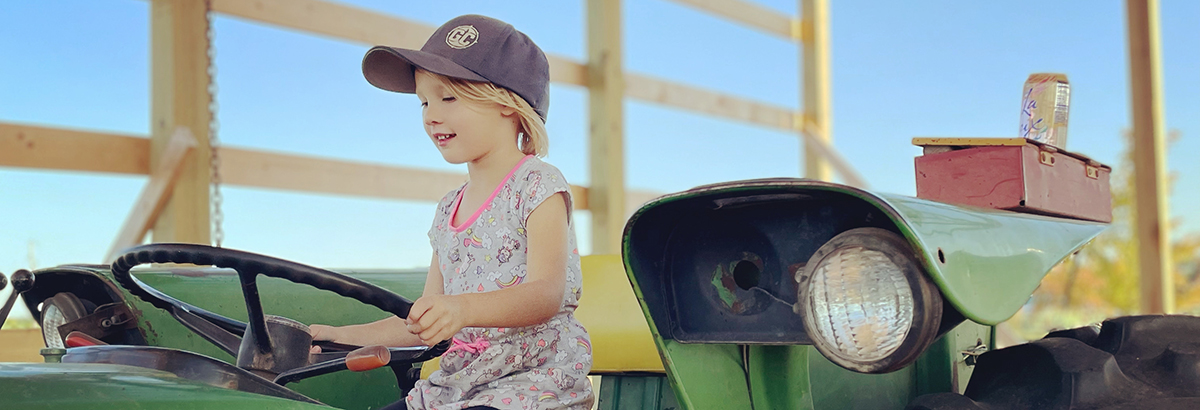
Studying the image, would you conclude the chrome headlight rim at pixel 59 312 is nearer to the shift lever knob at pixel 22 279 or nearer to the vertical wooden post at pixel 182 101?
the shift lever knob at pixel 22 279

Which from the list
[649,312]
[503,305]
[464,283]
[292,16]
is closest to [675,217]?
[649,312]

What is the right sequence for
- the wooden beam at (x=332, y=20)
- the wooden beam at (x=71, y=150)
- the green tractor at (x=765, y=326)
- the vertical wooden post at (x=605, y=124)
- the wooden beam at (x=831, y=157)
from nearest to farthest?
the green tractor at (x=765, y=326) → the wooden beam at (x=71, y=150) → the wooden beam at (x=332, y=20) → the vertical wooden post at (x=605, y=124) → the wooden beam at (x=831, y=157)

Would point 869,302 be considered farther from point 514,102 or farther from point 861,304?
point 514,102

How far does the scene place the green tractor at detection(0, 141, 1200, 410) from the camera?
0.84 meters

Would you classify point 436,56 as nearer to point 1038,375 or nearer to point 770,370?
point 770,370

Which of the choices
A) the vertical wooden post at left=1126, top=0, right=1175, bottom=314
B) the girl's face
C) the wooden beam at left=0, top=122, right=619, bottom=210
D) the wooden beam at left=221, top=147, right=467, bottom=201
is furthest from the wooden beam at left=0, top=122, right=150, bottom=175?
the vertical wooden post at left=1126, top=0, right=1175, bottom=314

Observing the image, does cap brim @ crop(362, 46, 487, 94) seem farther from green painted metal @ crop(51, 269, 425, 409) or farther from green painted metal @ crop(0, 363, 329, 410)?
green painted metal @ crop(0, 363, 329, 410)

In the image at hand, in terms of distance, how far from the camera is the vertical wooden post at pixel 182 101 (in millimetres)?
4059

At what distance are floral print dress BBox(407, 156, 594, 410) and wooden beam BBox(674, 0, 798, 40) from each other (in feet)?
A: 17.0

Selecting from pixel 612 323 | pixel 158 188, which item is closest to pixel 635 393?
pixel 612 323

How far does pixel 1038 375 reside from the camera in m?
1.12

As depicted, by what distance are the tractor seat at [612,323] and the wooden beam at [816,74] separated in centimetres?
584

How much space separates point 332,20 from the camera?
15.3ft

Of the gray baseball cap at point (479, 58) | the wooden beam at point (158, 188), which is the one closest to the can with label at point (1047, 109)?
the gray baseball cap at point (479, 58)
